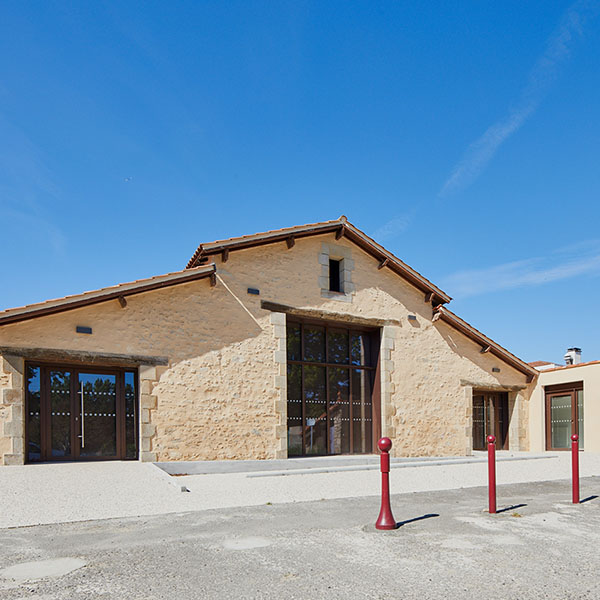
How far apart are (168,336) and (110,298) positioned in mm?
1367

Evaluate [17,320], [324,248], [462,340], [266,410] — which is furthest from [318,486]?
[462,340]

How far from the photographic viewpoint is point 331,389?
12.9 metres

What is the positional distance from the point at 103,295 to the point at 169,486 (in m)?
4.11

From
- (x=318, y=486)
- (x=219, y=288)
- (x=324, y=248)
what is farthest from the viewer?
(x=324, y=248)

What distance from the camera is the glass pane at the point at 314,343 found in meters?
12.7

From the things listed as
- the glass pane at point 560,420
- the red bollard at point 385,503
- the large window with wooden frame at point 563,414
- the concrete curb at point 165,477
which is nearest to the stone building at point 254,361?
the concrete curb at point 165,477

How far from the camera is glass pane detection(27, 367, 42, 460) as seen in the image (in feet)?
31.4

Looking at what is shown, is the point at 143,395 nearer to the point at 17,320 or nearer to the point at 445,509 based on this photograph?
the point at 17,320

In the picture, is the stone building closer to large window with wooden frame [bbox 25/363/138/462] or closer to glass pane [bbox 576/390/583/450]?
large window with wooden frame [bbox 25/363/138/462]

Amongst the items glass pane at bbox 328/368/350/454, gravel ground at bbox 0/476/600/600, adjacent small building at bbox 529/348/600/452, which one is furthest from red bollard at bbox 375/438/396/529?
adjacent small building at bbox 529/348/600/452

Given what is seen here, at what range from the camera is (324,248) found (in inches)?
514

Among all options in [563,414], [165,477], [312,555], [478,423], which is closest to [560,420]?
[563,414]

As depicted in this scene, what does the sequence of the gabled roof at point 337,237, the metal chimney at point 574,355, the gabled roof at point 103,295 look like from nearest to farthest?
the gabled roof at point 103,295
the gabled roof at point 337,237
the metal chimney at point 574,355

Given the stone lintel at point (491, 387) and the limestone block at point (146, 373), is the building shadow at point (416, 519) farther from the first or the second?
the stone lintel at point (491, 387)
